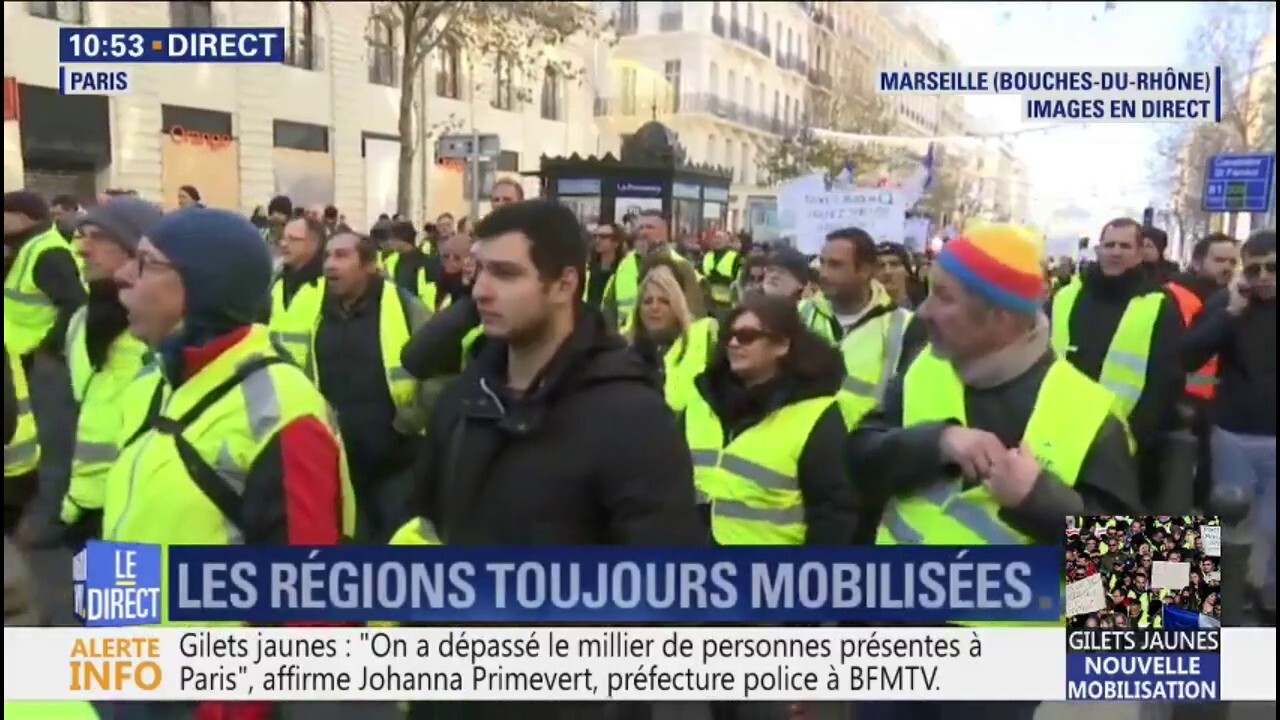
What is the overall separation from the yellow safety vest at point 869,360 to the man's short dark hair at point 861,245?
194 mm

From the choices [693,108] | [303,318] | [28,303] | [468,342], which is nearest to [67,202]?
[28,303]

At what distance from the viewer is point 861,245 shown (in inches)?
115

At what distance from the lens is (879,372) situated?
2.55 m

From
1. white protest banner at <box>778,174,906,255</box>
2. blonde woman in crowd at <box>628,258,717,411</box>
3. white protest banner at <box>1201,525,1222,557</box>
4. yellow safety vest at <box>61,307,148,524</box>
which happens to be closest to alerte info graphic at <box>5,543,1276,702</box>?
yellow safety vest at <box>61,307,148,524</box>

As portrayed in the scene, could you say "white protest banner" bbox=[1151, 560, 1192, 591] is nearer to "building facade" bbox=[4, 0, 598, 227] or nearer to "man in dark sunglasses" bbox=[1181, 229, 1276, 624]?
"man in dark sunglasses" bbox=[1181, 229, 1276, 624]

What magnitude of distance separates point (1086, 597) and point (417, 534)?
4.29ft

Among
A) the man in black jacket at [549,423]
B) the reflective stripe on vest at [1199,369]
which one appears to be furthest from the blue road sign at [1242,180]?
the man in black jacket at [549,423]

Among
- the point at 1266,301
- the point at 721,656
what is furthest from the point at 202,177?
the point at 1266,301

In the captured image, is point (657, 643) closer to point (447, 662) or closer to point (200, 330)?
point (447, 662)

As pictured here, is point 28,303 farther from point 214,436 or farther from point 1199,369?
point 1199,369

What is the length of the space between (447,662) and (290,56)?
49.2 inches

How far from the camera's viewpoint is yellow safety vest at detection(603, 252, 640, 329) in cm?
250

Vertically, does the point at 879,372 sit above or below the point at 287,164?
below

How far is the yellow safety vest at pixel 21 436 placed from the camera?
2.49m
